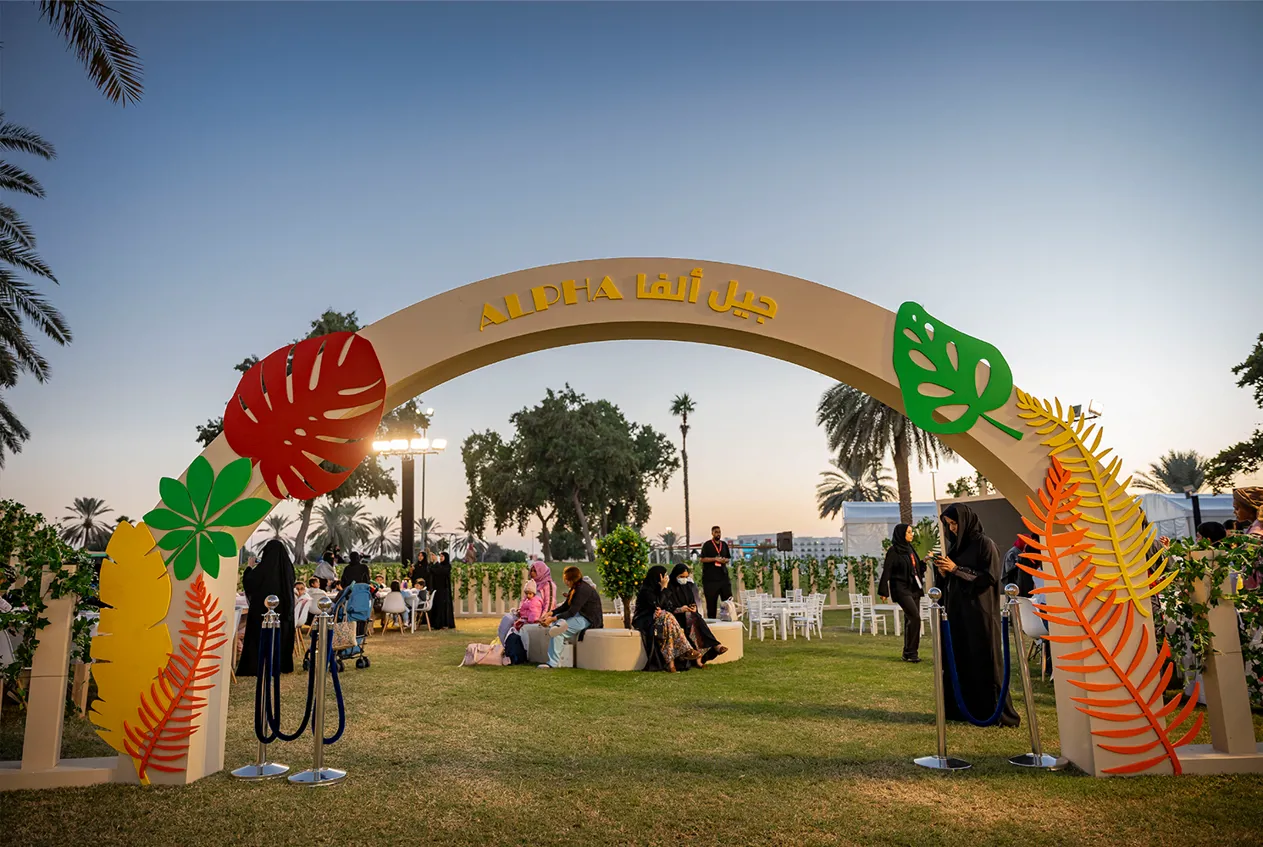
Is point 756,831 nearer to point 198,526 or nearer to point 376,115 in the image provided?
point 198,526

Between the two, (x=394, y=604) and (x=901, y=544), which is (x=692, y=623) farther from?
(x=394, y=604)

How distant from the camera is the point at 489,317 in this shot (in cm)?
552

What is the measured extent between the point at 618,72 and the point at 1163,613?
26.0ft

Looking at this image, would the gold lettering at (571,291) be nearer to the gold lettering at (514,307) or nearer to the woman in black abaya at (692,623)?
the gold lettering at (514,307)

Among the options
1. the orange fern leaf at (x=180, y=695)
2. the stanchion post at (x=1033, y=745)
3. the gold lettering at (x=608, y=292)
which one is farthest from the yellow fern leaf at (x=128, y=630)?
the stanchion post at (x=1033, y=745)

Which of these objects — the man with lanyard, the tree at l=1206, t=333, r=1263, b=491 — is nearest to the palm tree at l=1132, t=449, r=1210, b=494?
the tree at l=1206, t=333, r=1263, b=491

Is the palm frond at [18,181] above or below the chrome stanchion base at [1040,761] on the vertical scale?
above

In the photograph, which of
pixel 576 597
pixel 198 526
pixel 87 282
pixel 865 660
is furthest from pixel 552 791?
pixel 87 282

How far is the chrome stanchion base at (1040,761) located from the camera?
492cm

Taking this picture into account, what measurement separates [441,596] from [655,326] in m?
11.7

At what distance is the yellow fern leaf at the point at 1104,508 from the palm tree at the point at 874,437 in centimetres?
1655

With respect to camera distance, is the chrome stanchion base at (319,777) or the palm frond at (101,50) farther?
the palm frond at (101,50)

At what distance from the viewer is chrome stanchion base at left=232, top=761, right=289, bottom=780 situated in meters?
4.95

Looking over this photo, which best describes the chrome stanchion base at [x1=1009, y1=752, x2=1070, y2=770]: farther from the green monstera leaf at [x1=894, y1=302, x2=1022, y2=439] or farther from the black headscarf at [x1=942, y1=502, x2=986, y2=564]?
the green monstera leaf at [x1=894, y1=302, x2=1022, y2=439]
